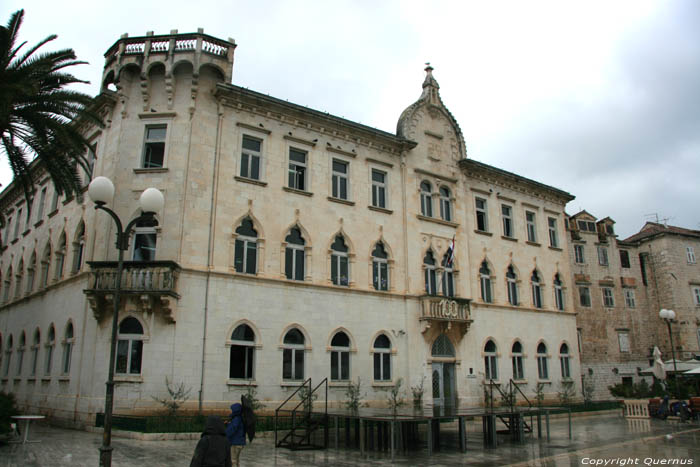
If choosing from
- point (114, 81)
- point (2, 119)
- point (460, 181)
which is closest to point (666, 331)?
point (460, 181)

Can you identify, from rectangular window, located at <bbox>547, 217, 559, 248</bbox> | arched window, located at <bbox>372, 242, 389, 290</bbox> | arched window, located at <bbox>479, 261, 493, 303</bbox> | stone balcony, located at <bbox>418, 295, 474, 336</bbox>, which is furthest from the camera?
rectangular window, located at <bbox>547, 217, 559, 248</bbox>

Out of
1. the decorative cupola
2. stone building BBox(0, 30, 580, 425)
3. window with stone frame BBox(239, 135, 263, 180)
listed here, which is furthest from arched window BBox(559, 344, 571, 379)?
window with stone frame BBox(239, 135, 263, 180)

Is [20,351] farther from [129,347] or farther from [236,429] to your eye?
[236,429]

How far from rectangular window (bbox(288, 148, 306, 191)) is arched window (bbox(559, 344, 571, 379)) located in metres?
19.8

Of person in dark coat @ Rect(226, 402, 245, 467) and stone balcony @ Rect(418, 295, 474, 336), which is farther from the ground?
stone balcony @ Rect(418, 295, 474, 336)

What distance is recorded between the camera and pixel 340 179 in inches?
1022

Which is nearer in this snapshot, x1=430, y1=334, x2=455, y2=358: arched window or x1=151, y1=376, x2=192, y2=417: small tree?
x1=151, y1=376, x2=192, y2=417: small tree

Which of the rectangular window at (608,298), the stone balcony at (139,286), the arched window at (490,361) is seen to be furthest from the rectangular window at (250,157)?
the rectangular window at (608,298)

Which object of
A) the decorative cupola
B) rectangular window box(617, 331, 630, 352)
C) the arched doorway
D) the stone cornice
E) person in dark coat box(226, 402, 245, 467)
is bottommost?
person in dark coat box(226, 402, 245, 467)

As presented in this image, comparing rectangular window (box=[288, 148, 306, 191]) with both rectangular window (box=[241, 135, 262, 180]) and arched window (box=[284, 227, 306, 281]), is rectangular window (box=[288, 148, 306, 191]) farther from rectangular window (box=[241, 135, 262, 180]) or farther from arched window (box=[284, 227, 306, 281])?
arched window (box=[284, 227, 306, 281])

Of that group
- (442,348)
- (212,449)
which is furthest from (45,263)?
(212,449)

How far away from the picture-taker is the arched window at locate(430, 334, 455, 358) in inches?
1054

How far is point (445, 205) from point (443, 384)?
9.38 meters

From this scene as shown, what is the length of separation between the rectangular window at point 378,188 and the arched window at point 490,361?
9.82 meters
